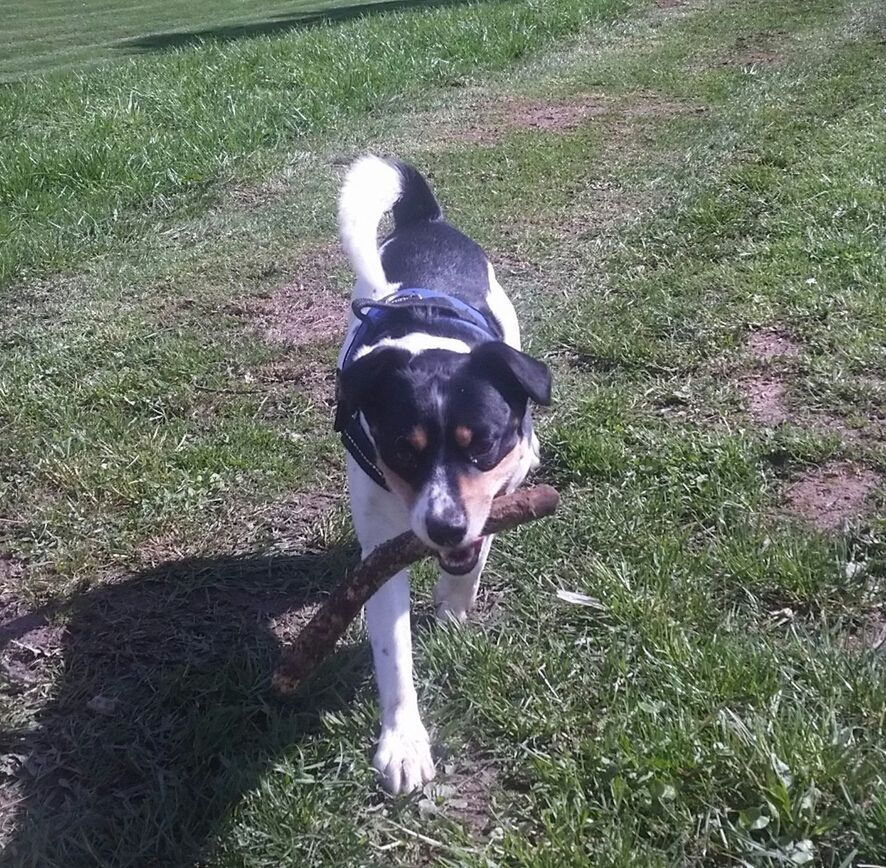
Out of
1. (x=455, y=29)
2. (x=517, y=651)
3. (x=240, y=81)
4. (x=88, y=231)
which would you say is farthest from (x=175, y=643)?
(x=455, y=29)

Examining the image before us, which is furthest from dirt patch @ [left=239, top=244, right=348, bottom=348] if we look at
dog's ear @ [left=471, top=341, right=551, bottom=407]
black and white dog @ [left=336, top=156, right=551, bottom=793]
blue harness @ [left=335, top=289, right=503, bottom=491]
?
dog's ear @ [left=471, top=341, right=551, bottom=407]

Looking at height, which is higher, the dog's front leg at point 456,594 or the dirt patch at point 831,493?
the dog's front leg at point 456,594

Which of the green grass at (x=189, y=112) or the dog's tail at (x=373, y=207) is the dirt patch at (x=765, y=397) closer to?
the dog's tail at (x=373, y=207)

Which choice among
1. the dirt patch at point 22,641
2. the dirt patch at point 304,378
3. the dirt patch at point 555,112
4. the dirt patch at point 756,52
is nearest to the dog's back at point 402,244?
the dirt patch at point 304,378

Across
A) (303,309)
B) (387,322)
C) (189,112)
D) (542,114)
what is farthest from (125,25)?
(387,322)

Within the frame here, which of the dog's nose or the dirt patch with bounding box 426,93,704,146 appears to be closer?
the dog's nose

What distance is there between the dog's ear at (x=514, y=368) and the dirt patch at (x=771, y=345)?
5.96ft

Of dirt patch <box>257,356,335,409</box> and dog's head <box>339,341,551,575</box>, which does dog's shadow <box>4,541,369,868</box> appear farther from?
dirt patch <box>257,356,335,409</box>

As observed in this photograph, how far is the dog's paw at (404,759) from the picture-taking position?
239 centimetres

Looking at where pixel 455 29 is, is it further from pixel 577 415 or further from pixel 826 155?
pixel 577 415

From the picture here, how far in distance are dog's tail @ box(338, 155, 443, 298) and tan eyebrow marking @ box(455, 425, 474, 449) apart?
95 centimetres

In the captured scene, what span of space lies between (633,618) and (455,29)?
30.6ft

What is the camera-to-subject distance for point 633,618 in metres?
2.77

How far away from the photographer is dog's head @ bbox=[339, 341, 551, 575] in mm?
2441
